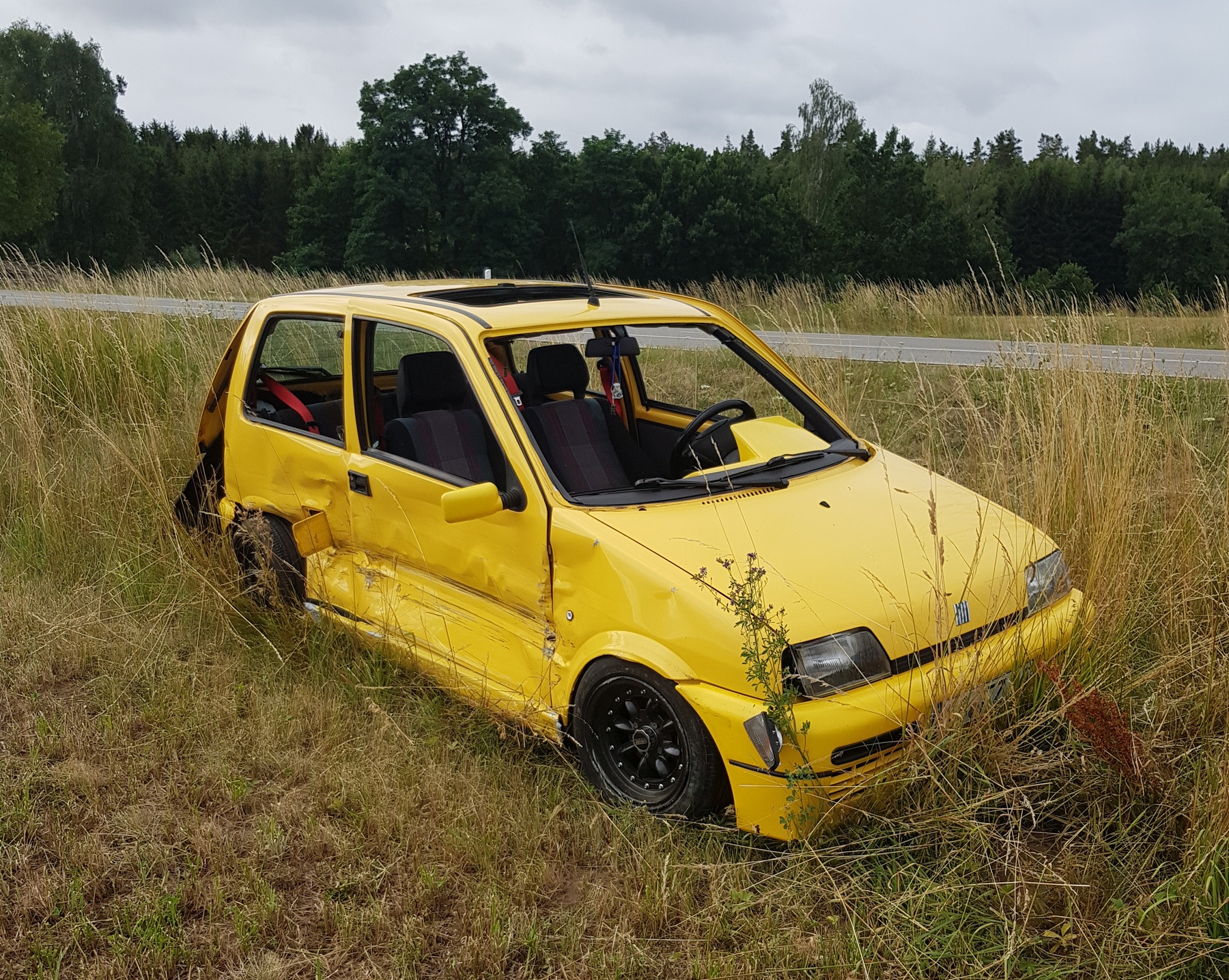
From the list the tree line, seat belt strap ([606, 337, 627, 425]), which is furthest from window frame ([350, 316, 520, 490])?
the tree line

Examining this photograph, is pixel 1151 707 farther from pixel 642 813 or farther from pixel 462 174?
pixel 462 174

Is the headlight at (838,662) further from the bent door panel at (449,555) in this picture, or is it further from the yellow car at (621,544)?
the bent door panel at (449,555)

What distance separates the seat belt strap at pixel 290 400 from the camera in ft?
16.6

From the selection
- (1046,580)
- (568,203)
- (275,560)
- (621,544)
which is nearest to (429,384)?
(275,560)

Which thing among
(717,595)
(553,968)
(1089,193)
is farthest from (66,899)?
(1089,193)

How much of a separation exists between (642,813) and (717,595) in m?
0.75

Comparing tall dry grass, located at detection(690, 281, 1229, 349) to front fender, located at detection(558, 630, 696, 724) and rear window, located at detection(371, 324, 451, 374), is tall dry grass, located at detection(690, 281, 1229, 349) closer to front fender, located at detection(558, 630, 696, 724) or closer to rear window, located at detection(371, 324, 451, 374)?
rear window, located at detection(371, 324, 451, 374)

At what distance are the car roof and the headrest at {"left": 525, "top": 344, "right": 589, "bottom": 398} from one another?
29 cm

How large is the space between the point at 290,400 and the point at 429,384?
0.98 metres

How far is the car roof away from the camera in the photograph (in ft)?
13.3

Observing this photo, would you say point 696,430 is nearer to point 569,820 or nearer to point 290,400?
point 569,820

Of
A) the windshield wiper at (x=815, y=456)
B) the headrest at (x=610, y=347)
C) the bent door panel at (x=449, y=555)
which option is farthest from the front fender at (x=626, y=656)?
the headrest at (x=610, y=347)

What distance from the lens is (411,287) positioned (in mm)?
4812

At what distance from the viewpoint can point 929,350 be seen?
12023 millimetres
